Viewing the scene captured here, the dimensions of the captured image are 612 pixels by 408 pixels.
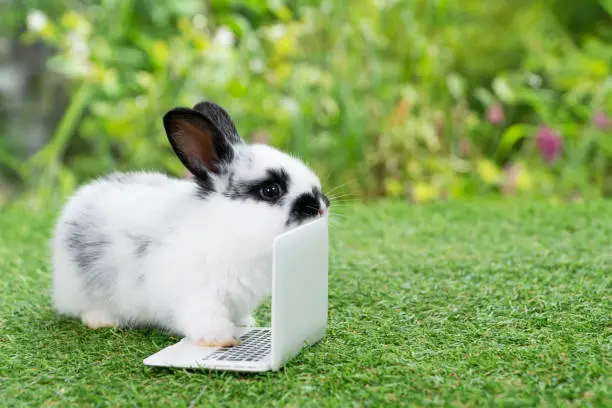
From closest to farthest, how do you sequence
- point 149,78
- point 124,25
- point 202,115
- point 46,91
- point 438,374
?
point 438,374
point 202,115
point 149,78
point 124,25
point 46,91

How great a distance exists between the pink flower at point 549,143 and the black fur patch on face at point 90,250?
3.01 m

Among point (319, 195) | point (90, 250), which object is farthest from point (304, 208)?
point (90, 250)

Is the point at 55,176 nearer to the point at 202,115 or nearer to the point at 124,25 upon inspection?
the point at 124,25

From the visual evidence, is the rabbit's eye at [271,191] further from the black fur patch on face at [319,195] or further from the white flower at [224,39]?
the white flower at [224,39]

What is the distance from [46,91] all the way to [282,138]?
2.05m

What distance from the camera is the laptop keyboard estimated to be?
1.62 metres

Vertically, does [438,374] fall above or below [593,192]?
above

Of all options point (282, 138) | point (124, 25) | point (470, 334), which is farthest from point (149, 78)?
point (470, 334)

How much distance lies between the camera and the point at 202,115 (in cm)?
171

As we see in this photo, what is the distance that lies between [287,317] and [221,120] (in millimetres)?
609

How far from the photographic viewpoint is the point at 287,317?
1.55 metres

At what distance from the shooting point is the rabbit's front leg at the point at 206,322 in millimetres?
1711

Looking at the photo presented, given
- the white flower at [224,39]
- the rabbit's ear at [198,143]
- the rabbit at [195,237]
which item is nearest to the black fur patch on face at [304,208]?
the rabbit at [195,237]

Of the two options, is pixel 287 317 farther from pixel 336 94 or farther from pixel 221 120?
pixel 336 94
